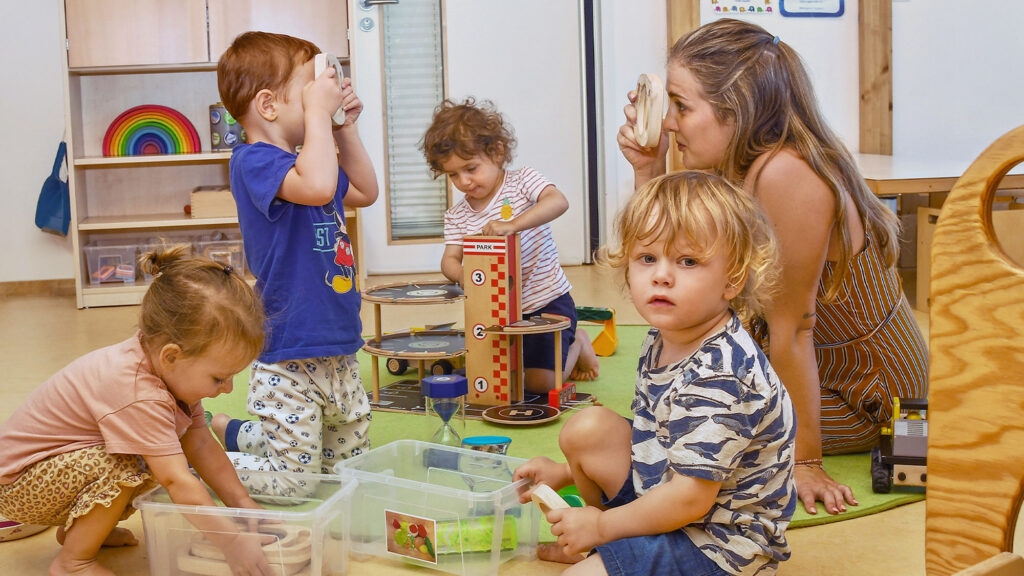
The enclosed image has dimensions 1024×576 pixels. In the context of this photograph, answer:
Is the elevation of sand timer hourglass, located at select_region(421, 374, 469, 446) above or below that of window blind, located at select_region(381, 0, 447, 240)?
below

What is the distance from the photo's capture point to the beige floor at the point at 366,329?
4.21 feet

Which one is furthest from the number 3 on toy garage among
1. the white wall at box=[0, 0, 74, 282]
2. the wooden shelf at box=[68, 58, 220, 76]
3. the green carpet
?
the white wall at box=[0, 0, 74, 282]

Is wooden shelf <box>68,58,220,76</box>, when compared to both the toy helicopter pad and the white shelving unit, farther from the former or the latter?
the toy helicopter pad

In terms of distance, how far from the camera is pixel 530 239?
2.32 m

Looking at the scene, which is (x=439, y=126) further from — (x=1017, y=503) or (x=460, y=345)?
(x=1017, y=503)

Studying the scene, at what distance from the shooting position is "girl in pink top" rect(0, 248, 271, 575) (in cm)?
121

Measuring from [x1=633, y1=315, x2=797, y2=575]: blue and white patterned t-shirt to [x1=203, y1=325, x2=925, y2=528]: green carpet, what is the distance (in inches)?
13.3

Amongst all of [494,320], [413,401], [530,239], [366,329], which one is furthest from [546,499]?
[366,329]

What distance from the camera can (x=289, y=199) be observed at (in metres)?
1.54

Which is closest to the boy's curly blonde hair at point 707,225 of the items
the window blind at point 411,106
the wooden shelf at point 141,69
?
the wooden shelf at point 141,69

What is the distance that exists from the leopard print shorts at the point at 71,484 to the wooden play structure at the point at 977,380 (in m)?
0.97

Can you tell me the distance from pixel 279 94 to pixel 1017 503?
1289 millimetres

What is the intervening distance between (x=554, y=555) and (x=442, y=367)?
1009 mm

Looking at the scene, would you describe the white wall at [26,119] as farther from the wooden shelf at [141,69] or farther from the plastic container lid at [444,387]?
the plastic container lid at [444,387]
